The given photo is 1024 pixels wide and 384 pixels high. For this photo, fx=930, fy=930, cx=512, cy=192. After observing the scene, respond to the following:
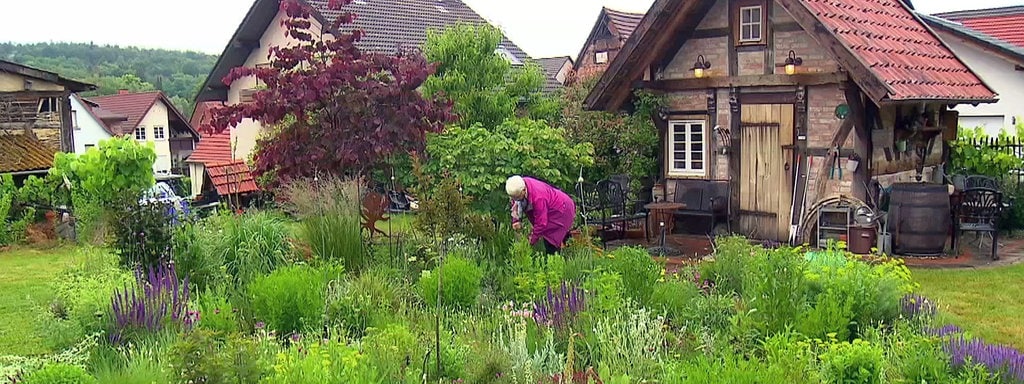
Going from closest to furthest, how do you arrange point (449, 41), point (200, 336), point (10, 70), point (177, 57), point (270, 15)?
point (200, 336) < point (449, 41) < point (10, 70) < point (270, 15) < point (177, 57)

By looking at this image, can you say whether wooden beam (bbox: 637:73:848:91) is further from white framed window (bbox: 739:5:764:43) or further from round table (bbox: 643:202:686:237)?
round table (bbox: 643:202:686:237)

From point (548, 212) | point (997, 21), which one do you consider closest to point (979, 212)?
point (548, 212)

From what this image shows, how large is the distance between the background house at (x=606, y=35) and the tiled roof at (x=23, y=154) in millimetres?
19006

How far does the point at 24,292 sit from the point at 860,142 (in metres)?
10.2

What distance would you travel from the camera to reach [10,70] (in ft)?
64.5

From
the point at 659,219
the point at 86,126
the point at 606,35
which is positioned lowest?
the point at 659,219

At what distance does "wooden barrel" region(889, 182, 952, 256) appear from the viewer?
11.1 m

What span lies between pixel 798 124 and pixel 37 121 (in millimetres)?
16245

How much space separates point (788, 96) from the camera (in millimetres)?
12453

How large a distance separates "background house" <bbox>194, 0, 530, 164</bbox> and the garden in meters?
12.2

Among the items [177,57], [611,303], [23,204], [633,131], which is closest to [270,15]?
[23,204]

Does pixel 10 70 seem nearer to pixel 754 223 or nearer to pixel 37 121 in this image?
pixel 37 121

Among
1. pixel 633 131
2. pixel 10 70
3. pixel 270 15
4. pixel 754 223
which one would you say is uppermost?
pixel 270 15

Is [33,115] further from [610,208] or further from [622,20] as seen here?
[622,20]
